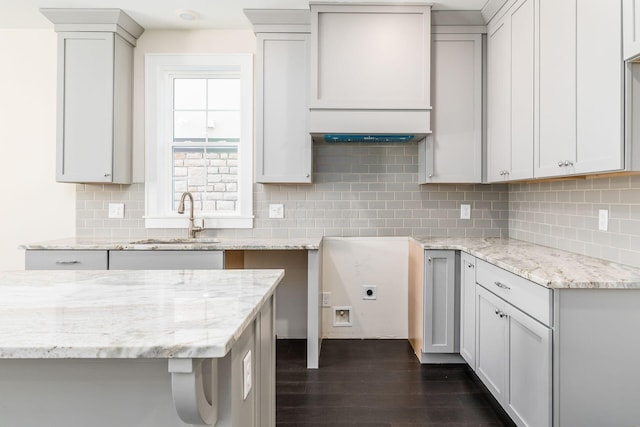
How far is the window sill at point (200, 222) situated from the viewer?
341 cm

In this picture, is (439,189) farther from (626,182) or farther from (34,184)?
(34,184)

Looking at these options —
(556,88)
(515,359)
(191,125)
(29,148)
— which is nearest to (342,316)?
(515,359)

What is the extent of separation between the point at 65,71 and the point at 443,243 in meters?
3.26

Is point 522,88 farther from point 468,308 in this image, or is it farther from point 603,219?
point 468,308

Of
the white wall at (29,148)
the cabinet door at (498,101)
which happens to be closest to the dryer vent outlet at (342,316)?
the cabinet door at (498,101)

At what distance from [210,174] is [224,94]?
73cm

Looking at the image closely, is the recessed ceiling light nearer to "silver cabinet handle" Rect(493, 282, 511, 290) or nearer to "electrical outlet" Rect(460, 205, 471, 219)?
"electrical outlet" Rect(460, 205, 471, 219)

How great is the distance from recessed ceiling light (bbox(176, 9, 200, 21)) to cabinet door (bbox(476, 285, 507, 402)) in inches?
116

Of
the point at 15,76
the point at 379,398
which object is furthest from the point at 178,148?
the point at 379,398

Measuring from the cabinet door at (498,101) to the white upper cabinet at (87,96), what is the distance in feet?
9.50

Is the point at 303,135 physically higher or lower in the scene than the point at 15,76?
lower

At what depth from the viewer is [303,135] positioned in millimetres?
3145

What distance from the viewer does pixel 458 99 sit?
308 cm

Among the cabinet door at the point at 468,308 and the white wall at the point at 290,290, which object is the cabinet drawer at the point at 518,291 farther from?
the white wall at the point at 290,290
